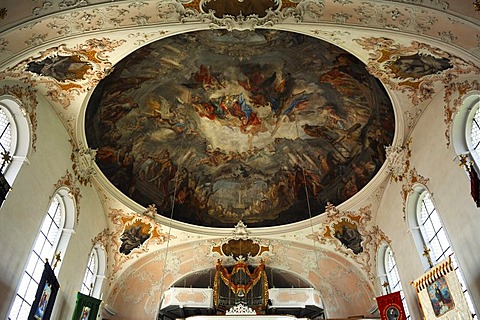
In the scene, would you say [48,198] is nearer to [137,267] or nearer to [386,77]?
[137,267]

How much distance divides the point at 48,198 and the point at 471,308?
13051 mm

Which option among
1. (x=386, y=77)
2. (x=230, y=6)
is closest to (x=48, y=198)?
(x=230, y=6)

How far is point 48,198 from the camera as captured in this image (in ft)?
44.4

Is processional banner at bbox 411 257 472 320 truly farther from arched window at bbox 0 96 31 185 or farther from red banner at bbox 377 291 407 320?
arched window at bbox 0 96 31 185

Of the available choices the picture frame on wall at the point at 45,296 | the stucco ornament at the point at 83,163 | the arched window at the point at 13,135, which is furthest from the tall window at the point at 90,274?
the arched window at the point at 13,135

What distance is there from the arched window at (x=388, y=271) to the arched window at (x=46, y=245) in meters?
12.5

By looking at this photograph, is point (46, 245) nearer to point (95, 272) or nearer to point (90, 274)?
point (90, 274)

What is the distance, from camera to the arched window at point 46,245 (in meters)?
12.4

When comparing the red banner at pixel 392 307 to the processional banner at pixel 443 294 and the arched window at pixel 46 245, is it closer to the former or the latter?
the processional banner at pixel 443 294

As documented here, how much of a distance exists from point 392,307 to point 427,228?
121 inches

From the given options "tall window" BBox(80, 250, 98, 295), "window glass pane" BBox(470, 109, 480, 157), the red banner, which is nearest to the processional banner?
the red banner

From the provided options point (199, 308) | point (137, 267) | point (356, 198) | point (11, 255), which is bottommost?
point (11, 255)

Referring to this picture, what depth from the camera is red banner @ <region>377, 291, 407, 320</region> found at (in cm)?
1459

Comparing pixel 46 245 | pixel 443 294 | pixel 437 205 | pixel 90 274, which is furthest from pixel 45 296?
pixel 437 205
